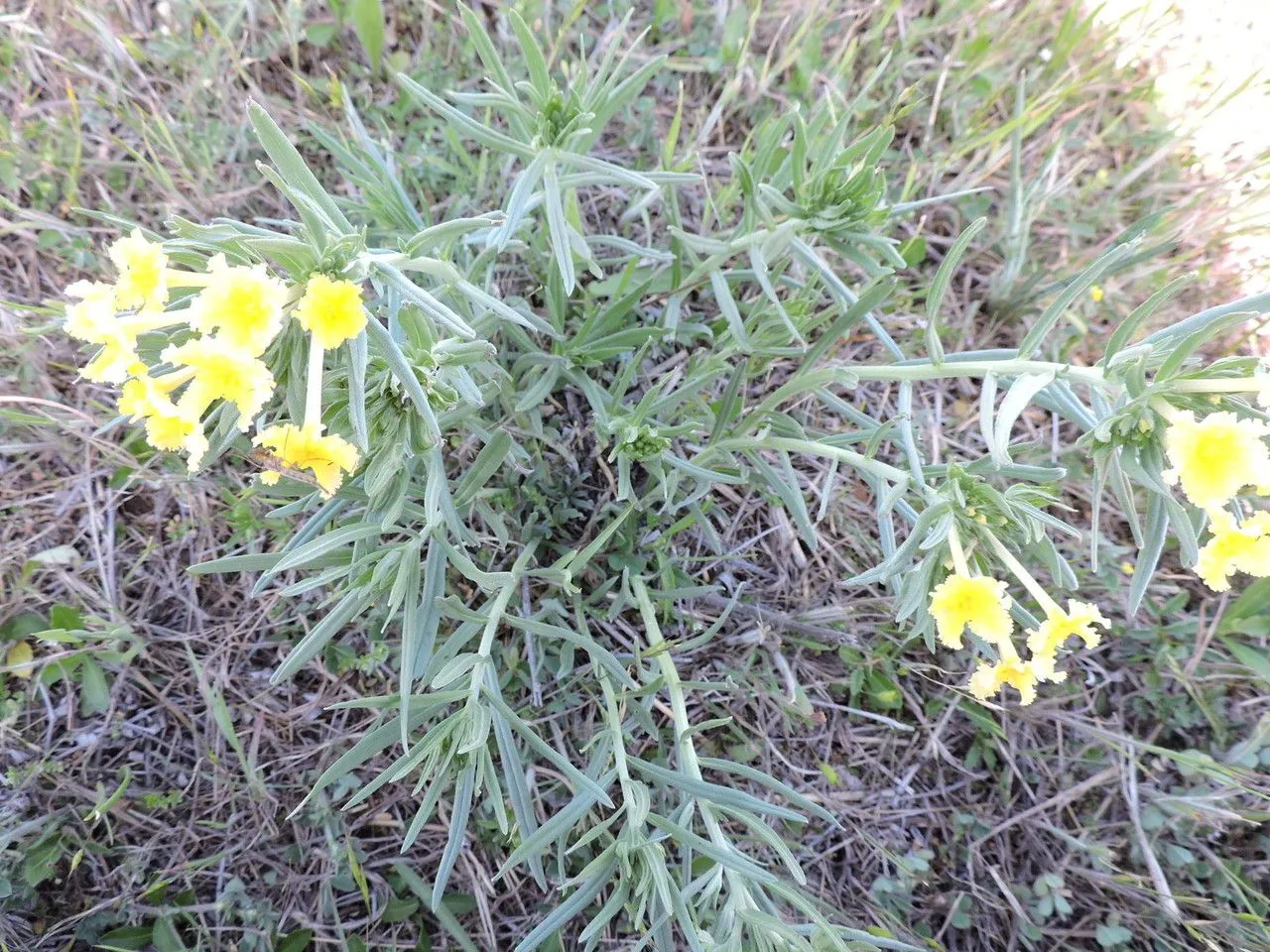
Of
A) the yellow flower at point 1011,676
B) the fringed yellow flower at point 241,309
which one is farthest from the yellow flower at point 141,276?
the yellow flower at point 1011,676

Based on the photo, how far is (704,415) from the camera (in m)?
3.25

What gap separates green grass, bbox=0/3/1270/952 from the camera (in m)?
3.10

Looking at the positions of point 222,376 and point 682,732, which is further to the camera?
point 682,732

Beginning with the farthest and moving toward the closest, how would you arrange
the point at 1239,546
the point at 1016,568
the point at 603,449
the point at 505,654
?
the point at 603,449
the point at 505,654
the point at 1016,568
the point at 1239,546

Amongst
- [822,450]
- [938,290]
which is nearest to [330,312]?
[822,450]

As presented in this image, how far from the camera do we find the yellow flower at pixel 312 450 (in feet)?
5.80

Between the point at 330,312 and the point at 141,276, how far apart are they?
17.1 inches

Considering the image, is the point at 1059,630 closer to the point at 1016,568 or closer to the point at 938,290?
the point at 1016,568

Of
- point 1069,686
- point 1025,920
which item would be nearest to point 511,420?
point 1069,686

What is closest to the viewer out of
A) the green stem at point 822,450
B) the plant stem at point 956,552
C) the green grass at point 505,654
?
the plant stem at point 956,552

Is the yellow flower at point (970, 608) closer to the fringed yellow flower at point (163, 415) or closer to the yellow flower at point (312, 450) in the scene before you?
the yellow flower at point (312, 450)

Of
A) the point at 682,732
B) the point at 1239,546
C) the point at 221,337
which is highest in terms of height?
the point at 1239,546

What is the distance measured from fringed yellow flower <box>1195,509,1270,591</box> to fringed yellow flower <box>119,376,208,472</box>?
235 centimetres

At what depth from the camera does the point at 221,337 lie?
1708 mm
